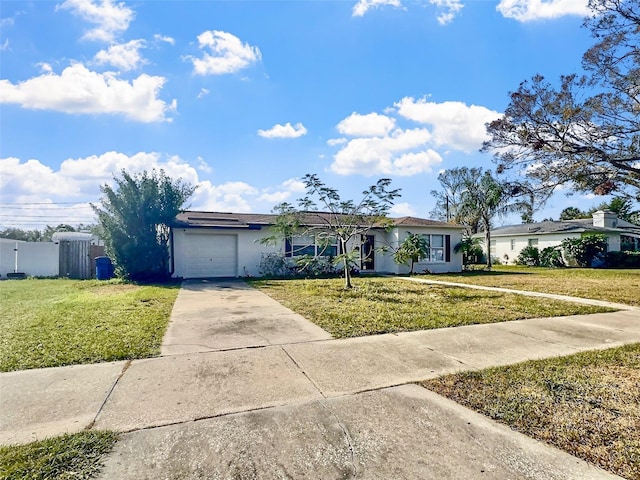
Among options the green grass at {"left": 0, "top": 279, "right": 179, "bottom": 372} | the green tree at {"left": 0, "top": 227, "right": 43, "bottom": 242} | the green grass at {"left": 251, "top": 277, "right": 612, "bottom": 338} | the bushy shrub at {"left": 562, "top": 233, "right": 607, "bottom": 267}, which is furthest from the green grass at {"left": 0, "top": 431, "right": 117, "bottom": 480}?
the green tree at {"left": 0, "top": 227, "right": 43, "bottom": 242}

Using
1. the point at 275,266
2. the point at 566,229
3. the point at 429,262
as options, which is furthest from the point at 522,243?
the point at 275,266

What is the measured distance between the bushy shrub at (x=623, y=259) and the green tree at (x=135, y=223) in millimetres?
29226

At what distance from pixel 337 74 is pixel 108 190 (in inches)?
409

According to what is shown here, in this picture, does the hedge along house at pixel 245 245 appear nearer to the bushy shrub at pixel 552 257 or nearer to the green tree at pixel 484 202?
the green tree at pixel 484 202

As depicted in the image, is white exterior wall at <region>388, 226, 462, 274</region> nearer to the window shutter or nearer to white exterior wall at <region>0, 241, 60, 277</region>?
the window shutter

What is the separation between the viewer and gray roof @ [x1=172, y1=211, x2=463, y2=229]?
16.6 m

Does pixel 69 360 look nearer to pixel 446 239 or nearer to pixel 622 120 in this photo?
pixel 622 120

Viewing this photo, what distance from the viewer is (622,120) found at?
10.9m

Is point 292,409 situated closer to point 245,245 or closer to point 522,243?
point 245,245

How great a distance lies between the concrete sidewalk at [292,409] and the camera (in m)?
2.53

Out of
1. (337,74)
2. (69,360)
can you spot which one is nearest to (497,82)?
(337,74)

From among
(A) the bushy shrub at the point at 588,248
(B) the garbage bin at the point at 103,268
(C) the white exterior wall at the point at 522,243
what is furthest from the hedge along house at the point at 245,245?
(C) the white exterior wall at the point at 522,243

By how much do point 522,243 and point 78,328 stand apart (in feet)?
105

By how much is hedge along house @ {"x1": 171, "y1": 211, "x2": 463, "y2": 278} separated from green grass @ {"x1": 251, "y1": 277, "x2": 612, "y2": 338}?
13.2 feet
